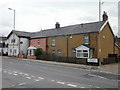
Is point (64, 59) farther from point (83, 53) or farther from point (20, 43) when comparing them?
point (20, 43)

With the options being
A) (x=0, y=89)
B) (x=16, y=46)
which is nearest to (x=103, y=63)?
(x=0, y=89)

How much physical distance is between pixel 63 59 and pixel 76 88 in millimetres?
21073

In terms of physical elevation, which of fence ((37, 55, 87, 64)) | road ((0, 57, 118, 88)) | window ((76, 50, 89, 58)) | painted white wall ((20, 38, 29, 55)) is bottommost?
road ((0, 57, 118, 88))

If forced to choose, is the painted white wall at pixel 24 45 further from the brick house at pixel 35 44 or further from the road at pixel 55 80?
the road at pixel 55 80

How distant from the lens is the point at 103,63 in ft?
86.6

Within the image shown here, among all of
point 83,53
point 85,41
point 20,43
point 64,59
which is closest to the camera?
point 83,53

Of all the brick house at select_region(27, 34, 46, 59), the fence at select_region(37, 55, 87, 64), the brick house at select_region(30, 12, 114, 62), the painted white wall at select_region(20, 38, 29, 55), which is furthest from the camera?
the painted white wall at select_region(20, 38, 29, 55)

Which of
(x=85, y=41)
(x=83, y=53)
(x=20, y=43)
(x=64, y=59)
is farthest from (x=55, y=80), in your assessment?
(x=20, y=43)

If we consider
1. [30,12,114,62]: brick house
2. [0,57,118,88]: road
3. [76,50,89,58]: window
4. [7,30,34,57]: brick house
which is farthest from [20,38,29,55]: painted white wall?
[0,57,118,88]: road

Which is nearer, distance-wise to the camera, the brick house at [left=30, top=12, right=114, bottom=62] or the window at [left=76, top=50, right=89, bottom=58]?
the brick house at [left=30, top=12, right=114, bottom=62]

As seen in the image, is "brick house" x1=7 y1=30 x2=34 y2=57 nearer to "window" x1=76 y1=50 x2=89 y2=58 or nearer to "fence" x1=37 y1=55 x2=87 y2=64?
"fence" x1=37 y1=55 x2=87 y2=64

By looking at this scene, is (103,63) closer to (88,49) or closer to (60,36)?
(88,49)

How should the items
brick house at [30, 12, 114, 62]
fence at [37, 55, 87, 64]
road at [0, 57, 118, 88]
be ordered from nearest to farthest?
road at [0, 57, 118, 88], fence at [37, 55, 87, 64], brick house at [30, 12, 114, 62]

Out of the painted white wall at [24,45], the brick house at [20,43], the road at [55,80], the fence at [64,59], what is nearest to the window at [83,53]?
the fence at [64,59]
